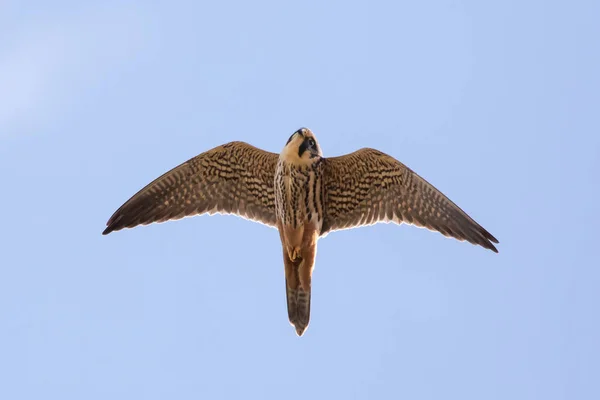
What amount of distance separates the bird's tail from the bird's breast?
78cm

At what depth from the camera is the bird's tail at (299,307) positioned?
10805mm

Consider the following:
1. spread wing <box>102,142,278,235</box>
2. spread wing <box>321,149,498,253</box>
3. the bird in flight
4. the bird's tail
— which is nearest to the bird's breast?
the bird in flight

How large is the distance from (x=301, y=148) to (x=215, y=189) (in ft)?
4.75

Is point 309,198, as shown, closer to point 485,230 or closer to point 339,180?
point 339,180

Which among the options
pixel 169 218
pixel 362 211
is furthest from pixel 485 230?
pixel 169 218

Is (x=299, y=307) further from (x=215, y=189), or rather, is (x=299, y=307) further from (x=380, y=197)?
(x=215, y=189)

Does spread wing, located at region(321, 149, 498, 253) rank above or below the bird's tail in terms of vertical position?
above

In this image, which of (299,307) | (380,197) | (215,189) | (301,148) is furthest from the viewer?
(215,189)

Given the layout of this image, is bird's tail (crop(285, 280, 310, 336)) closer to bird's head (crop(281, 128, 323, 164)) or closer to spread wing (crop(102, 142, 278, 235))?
spread wing (crop(102, 142, 278, 235))

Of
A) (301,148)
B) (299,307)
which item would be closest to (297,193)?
(301,148)

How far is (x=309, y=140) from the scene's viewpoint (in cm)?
1077

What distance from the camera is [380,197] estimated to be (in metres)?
11.3

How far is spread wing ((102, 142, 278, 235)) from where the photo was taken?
11.4 metres

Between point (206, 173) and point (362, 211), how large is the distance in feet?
6.72
